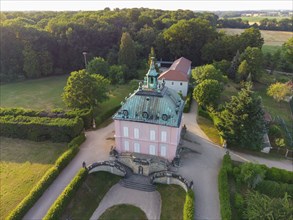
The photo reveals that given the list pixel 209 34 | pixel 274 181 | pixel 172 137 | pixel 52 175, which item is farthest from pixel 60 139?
pixel 209 34

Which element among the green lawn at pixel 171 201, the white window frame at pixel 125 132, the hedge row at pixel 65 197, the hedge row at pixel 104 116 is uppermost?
the white window frame at pixel 125 132

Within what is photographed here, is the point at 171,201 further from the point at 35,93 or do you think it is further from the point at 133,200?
the point at 35,93

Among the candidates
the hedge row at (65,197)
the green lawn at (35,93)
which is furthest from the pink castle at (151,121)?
the green lawn at (35,93)

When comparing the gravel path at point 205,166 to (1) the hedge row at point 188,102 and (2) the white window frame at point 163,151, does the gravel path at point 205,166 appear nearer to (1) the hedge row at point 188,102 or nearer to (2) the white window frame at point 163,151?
(2) the white window frame at point 163,151

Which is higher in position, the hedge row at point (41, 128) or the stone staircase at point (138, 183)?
the hedge row at point (41, 128)


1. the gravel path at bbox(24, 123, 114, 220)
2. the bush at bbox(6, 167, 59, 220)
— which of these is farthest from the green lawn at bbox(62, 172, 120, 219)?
the bush at bbox(6, 167, 59, 220)

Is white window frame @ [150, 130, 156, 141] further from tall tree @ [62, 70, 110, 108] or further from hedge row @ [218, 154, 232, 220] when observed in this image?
tall tree @ [62, 70, 110, 108]

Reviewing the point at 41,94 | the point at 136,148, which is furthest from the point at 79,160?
the point at 41,94
